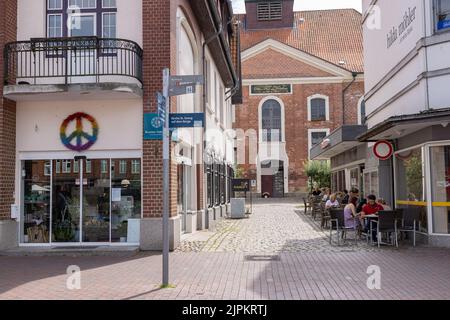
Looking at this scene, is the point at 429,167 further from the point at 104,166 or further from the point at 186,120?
the point at 104,166

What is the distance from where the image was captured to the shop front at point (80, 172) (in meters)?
12.9

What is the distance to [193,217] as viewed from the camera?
16891 millimetres

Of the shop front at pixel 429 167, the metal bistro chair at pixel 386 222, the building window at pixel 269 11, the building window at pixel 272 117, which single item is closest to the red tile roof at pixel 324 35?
the building window at pixel 269 11

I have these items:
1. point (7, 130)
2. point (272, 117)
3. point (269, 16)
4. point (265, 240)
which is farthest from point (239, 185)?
point (269, 16)

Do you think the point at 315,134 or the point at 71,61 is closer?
the point at 71,61

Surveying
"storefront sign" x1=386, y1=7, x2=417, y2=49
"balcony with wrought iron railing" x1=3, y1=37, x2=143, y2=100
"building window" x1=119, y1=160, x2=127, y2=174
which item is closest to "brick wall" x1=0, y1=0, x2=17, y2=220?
"balcony with wrought iron railing" x1=3, y1=37, x2=143, y2=100

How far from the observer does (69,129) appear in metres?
13.0

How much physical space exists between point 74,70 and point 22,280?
18.8 feet

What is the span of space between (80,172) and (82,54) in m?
2.85

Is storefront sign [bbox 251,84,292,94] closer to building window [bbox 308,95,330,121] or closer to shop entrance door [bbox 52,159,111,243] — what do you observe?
building window [bbox 308,95,330,121]

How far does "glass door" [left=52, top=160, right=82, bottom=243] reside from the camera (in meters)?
13.1

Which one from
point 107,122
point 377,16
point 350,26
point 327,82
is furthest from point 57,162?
point 350,26
